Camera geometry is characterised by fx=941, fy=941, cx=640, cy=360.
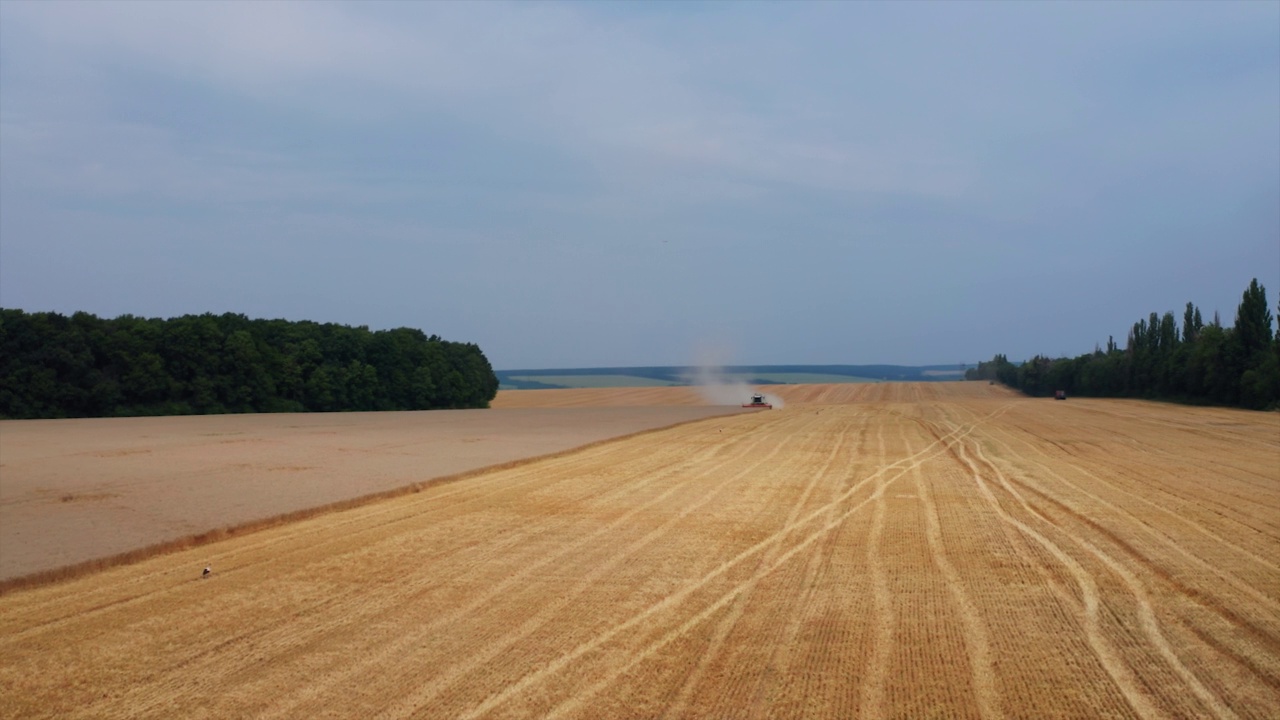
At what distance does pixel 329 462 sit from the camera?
24.9 metres

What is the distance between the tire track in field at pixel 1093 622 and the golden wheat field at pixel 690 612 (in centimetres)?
3

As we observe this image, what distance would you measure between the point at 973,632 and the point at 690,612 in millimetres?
2624

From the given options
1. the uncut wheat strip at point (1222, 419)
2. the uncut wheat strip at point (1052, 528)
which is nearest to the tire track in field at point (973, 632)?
the uncut wheat strip at point (1052, 528)

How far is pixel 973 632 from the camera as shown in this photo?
8.54 metres

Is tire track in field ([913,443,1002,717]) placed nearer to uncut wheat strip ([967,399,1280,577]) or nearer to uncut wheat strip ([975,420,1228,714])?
uncut wheat strip ([975,420,1228,714])

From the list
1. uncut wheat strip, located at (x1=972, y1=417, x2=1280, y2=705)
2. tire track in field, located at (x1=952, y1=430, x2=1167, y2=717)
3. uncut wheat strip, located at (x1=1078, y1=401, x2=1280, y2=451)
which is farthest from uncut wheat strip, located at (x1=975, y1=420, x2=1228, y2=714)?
uncut wheat strip, located at (x1=1078, y1=401, x2=1280, y2=451)

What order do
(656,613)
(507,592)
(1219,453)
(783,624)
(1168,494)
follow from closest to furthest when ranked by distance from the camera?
(783,624) < (656,613) < (507,592) < (1168,494) < (1219,453)

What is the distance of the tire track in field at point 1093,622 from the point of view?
679 cm

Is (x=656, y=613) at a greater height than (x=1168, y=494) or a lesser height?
lesser

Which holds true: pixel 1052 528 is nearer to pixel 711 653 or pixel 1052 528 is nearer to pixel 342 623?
pixel 711 653

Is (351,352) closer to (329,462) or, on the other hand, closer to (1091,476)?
(329,462)

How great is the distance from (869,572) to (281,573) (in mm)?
6972

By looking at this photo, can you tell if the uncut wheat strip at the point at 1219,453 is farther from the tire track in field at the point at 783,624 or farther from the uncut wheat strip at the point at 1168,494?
the tire track in field at the point at 783,624

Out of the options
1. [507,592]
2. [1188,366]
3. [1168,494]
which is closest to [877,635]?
[507,592]
